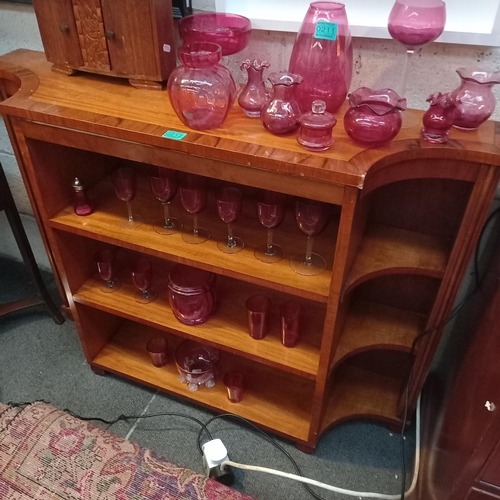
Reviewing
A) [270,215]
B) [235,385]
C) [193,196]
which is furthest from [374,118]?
[235,385]

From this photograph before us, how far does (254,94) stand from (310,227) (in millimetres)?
324

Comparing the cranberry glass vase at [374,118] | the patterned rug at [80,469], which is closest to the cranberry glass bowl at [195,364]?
the patterned rug at [80,469]

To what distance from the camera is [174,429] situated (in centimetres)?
154

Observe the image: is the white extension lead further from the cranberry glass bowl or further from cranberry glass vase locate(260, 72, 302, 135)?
cranberry glass vase locate(260, 72, 302, 135)

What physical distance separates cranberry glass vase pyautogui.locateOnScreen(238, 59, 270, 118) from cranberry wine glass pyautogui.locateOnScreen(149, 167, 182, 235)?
0.27 metres

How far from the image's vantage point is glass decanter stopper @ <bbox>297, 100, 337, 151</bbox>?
0.91 m

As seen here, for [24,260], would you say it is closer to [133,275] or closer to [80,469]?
[133,275]

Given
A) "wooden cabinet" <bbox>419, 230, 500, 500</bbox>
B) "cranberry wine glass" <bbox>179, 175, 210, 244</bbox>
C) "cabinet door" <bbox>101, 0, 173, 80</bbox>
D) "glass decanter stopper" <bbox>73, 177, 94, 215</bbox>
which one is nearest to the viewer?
"wooden cabinet" <bbox>419, 230, 500, 500</bbox>

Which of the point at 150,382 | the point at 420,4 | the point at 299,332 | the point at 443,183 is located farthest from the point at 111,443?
the point at 420,4

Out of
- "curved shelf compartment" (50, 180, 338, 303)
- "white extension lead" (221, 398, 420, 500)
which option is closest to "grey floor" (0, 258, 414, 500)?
"white extension lead" (221, 398, 420, 500)

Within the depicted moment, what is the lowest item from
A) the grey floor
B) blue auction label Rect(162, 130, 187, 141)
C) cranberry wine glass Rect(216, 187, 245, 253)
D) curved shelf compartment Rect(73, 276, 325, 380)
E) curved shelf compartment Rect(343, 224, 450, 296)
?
the grey floor

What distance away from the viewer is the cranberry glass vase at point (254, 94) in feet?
3.42

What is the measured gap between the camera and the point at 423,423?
149cm

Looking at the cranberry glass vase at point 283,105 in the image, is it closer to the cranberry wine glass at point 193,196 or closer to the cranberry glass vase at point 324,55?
the cranberry glass vase at point 324,55
